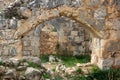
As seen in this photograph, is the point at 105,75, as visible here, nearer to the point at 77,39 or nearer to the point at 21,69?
the point at 21,69

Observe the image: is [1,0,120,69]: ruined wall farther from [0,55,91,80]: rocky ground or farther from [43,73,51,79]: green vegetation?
[43,73,51,79]: green vegetation

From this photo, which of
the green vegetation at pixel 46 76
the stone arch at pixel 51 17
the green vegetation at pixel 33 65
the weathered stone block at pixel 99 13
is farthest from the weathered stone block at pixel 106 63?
the green vegetation at pixel 33 65

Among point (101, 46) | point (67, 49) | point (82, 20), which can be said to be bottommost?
point (67, 49)

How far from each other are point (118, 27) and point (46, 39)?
6757 millimetres

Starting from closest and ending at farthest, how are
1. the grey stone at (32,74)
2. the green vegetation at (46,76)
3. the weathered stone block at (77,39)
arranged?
the grey stone at (32,74) < the green vegetation at (46,76) < the weathered stone block at (77,39)

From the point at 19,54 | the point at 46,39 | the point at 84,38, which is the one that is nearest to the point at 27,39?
the point at 46,39

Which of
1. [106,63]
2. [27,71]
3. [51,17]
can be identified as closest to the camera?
[27,71]

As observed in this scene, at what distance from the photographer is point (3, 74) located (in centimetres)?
777

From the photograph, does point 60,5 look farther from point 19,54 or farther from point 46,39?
point 46,39

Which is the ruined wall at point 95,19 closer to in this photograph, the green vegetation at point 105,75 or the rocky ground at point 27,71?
the green vegetation at point 105,75

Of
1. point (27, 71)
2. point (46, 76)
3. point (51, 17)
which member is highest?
point (51, 17)

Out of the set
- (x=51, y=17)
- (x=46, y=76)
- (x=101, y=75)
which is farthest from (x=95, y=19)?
(x=46, y=76)

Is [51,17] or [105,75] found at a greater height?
[51,17]

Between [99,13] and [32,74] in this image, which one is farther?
[99,13]
